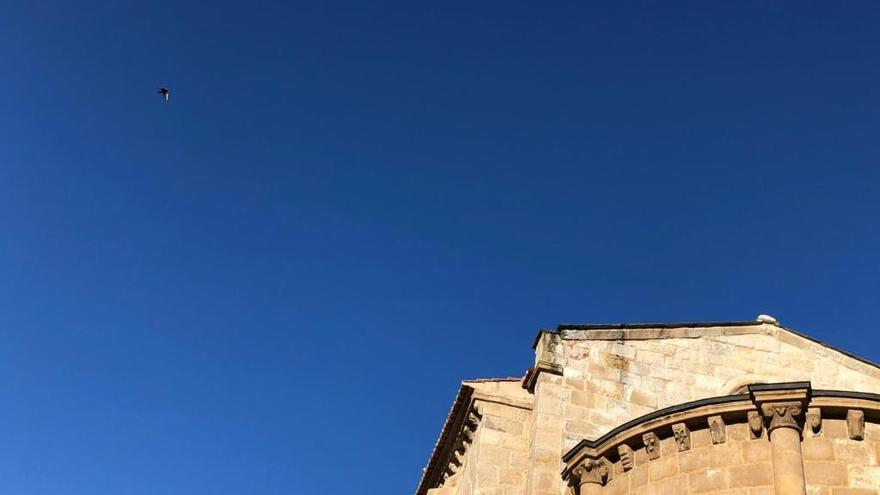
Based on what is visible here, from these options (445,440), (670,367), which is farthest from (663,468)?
(445,440)

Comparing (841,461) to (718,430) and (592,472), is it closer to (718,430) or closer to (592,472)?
(718,430)

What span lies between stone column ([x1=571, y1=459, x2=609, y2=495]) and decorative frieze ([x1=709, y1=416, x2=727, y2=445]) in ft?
5.64

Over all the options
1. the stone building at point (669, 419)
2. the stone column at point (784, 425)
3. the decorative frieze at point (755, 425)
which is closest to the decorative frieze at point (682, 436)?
the stone building at point (669, 419)

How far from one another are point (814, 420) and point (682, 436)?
1.63m

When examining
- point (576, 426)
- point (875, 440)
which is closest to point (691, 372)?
point (576, 426)

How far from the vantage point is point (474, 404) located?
15.8 m

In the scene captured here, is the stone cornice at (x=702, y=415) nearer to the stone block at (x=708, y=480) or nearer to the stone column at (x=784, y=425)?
the stone column at (x=784, y=425)

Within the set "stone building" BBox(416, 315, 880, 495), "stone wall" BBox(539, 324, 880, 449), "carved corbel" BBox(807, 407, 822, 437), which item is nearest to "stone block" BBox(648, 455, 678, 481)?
"stone building" BBox(416, 315, 880, 495)

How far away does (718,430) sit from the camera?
11.6m

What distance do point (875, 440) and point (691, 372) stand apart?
515cm

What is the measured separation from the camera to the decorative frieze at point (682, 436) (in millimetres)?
11883

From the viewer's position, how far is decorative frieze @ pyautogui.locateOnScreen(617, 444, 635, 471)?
40.7ft

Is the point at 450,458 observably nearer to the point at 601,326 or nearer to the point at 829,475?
the point at 601,326

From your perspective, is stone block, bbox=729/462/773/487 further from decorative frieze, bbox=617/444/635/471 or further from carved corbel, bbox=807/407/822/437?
decorative frieze, bbox=617/444/635/471
